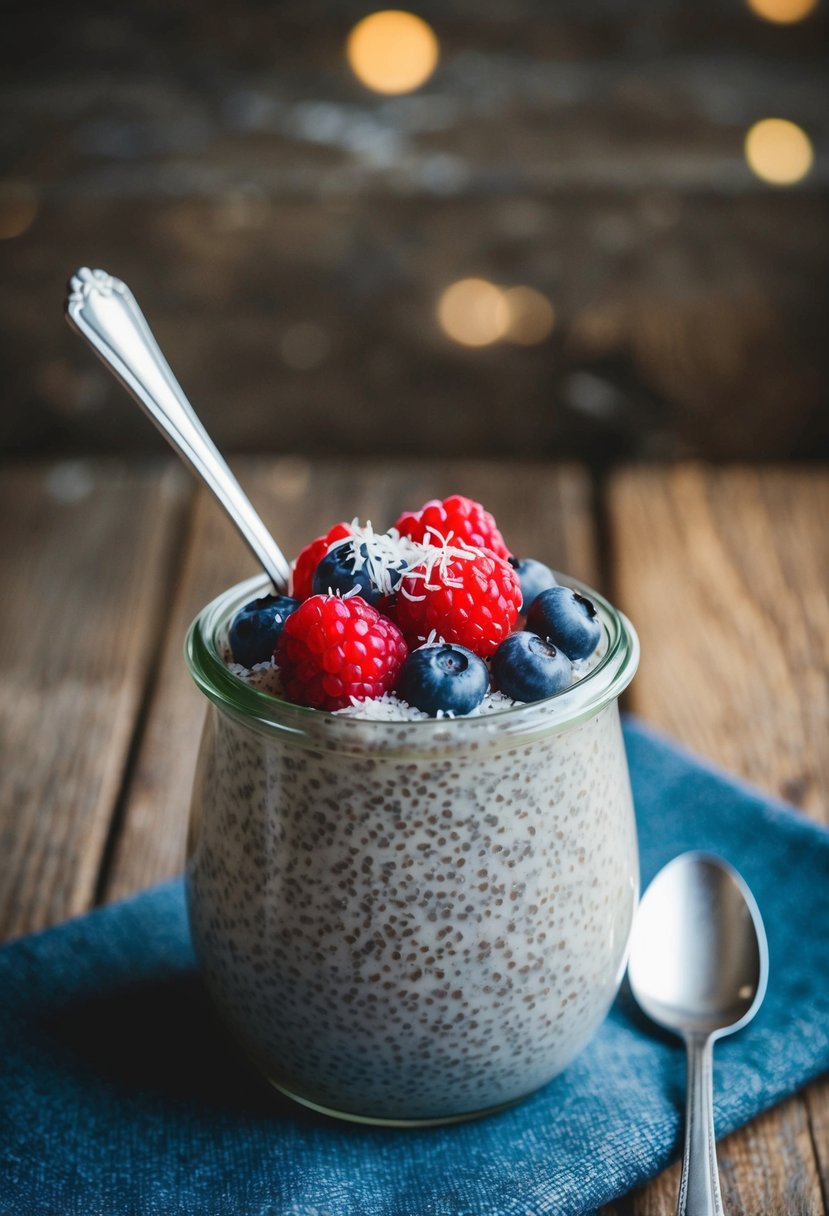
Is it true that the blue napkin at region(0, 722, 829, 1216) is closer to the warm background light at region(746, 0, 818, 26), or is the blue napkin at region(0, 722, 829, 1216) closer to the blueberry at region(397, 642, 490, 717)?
the blueberry at region(397, 642, 490, 717)

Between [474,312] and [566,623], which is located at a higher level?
[566,623]

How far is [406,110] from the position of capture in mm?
1968

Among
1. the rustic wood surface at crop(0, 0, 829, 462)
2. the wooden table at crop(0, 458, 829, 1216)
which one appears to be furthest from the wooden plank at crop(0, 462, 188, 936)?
the rustic wood surface at crop(0, 0, 829, 462)

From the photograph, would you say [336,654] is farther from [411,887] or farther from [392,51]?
[392,51]

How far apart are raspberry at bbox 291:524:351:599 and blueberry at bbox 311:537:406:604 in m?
0.03

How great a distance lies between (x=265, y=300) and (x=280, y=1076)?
57.6 inches

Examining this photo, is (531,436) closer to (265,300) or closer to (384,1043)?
(265,300)

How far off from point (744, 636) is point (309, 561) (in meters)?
0.82

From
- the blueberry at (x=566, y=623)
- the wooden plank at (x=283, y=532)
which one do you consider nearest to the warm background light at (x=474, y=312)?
the wooden plank at (x=283, y=532)

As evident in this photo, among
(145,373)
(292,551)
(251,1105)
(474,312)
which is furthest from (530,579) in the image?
(474,312)

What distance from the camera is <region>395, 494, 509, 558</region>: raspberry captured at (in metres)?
0.73

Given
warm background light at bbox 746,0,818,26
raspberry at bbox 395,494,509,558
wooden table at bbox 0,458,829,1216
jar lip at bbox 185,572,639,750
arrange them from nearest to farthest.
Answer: jar lip at bbox 185,572,639,750
raspberry at bbox 395,494,509,558
wooden table at bbox 0,458,829,1216
warm background light at bbox 746,0,818,26

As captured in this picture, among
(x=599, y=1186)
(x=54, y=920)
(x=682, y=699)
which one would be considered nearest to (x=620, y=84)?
(x=682, y=699)

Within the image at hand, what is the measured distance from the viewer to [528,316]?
199 centimetres
